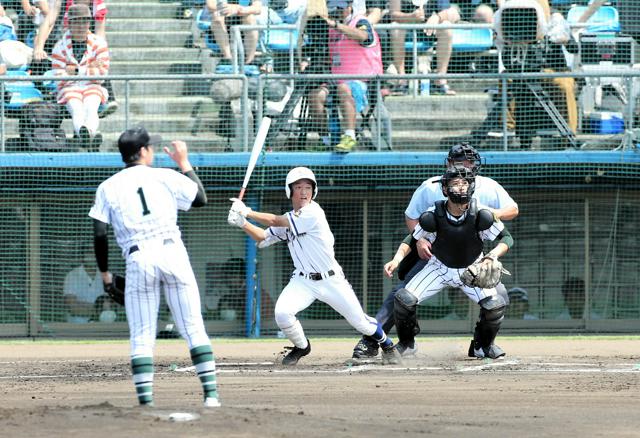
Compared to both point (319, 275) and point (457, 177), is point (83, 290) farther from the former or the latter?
point (457, 177)

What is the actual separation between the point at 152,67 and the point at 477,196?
281 inches

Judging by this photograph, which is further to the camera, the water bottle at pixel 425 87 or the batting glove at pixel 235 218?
the water bottle at pixel 425 87

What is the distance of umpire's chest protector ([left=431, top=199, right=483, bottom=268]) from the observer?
418 inches

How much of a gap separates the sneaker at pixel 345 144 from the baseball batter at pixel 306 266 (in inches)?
182

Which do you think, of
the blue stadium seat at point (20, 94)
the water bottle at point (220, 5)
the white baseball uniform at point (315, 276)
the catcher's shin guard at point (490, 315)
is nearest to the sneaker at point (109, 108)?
the blue stadium seat at point (20, 94)

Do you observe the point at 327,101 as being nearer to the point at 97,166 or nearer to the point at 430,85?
→ the point at 430,85

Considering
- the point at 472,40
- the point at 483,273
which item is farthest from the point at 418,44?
the point at 483,273

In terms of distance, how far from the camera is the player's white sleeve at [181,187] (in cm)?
728

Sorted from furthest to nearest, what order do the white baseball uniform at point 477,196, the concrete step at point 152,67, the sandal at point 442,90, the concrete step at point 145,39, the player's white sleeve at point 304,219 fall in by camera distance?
1. the concrete step at point 145,39
2. the concrete step at point 152,67
3. the sandal at point 442,90
4. the white baseball uniform at point 477,196
5. the player's white sleeve at point 304,219

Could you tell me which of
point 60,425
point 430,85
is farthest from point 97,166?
point 60,425

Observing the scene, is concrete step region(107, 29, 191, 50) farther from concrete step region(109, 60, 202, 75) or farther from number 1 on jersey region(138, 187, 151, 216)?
number 1 on jersey region(138, 187, 151, 216)

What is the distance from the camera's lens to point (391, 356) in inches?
427

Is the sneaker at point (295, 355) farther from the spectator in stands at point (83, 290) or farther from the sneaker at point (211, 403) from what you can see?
the spectator in stands at point (83, 290)

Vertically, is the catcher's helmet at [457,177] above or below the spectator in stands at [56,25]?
below
